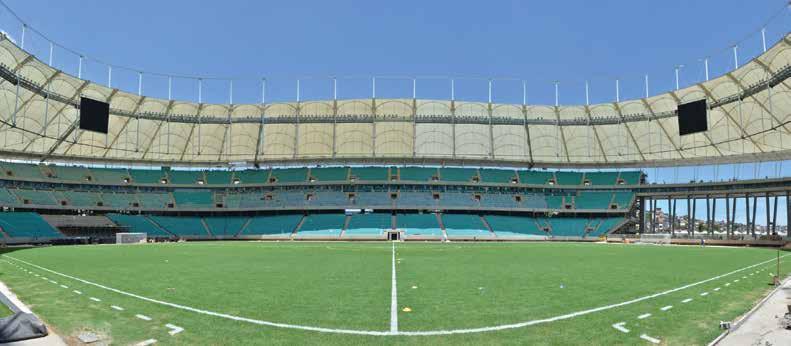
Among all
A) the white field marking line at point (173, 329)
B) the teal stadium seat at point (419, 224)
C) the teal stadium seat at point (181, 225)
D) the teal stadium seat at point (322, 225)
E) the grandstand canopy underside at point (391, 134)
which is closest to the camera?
the white field marking line at point (173, 329)

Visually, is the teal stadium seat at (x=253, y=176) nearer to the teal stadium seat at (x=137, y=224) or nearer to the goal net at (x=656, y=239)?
the teal stadium seat at (x=137, y=224)

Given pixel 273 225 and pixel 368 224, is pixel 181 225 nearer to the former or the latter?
pixel 273 225

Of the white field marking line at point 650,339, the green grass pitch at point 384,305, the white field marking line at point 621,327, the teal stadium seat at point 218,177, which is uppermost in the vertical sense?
→ the teal stadium seat at point 218,177

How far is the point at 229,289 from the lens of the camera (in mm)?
12102

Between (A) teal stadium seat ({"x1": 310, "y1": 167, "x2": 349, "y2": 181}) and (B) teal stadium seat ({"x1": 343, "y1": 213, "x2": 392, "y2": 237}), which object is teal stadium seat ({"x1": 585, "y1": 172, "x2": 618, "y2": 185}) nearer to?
(B) teal stadium seat ({"x1": 343, "y1": 213, "x2": 392, "y2": 237})

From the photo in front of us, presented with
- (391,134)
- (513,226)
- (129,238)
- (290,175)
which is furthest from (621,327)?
(290,175)

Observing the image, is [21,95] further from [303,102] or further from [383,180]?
[383,180]

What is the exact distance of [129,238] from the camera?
5325cm

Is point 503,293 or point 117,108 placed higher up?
point 117,108

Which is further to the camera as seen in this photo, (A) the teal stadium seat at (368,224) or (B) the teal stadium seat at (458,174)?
(B) the teal stadium seat at (458,174)

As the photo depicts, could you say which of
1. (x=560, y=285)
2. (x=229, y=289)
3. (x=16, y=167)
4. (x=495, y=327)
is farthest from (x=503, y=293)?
(x=16, y=167)

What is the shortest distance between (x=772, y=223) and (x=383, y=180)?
168ft

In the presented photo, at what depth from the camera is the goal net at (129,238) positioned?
52250 mm

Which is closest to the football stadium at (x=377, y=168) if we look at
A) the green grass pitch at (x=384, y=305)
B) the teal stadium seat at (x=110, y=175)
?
the teal stadium seat at (x=110, y=175)
